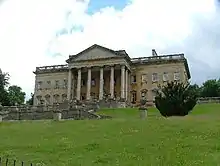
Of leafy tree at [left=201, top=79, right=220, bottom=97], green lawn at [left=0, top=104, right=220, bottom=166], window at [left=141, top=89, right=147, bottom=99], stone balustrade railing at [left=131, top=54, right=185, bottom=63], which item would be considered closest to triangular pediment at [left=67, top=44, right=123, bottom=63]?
stone balustrade railing at [left=131, top=54, right=185, bottom=63]

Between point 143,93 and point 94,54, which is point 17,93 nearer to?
point 94,54

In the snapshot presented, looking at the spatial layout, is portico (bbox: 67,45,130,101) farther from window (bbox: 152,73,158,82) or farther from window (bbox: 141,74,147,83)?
window (bbox: 152,73,158,82)

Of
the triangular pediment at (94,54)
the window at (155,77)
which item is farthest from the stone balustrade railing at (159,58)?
the triangular pediment at (94,54)

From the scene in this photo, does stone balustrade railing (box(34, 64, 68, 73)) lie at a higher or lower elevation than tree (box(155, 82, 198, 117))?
higher

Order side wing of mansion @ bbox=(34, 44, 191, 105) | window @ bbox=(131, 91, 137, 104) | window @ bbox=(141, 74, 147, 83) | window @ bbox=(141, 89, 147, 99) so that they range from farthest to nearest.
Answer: window @ bbox=(131, 91, 137, 104) → window @ bbox=(141, 74, 147, 83) → window @ bbox=(141, 89, 147, 99) → side wing of mansion @ bbox=(34, 44, 191, 105)

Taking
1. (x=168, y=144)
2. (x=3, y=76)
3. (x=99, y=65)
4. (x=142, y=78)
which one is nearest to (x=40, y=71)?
(x=3, y=76)

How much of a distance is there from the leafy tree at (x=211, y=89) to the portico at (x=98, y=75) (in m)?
22.1

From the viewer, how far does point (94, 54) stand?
3406 inches

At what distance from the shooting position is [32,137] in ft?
92.9

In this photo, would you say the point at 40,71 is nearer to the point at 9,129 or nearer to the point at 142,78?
the point at 142,78

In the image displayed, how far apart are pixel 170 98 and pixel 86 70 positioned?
51056 millimetres

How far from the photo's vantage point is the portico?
84.8m

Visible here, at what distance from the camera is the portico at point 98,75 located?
84.8 m

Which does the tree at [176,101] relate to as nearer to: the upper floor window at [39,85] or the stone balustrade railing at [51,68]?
the stone balustrade railing at [51,68]
